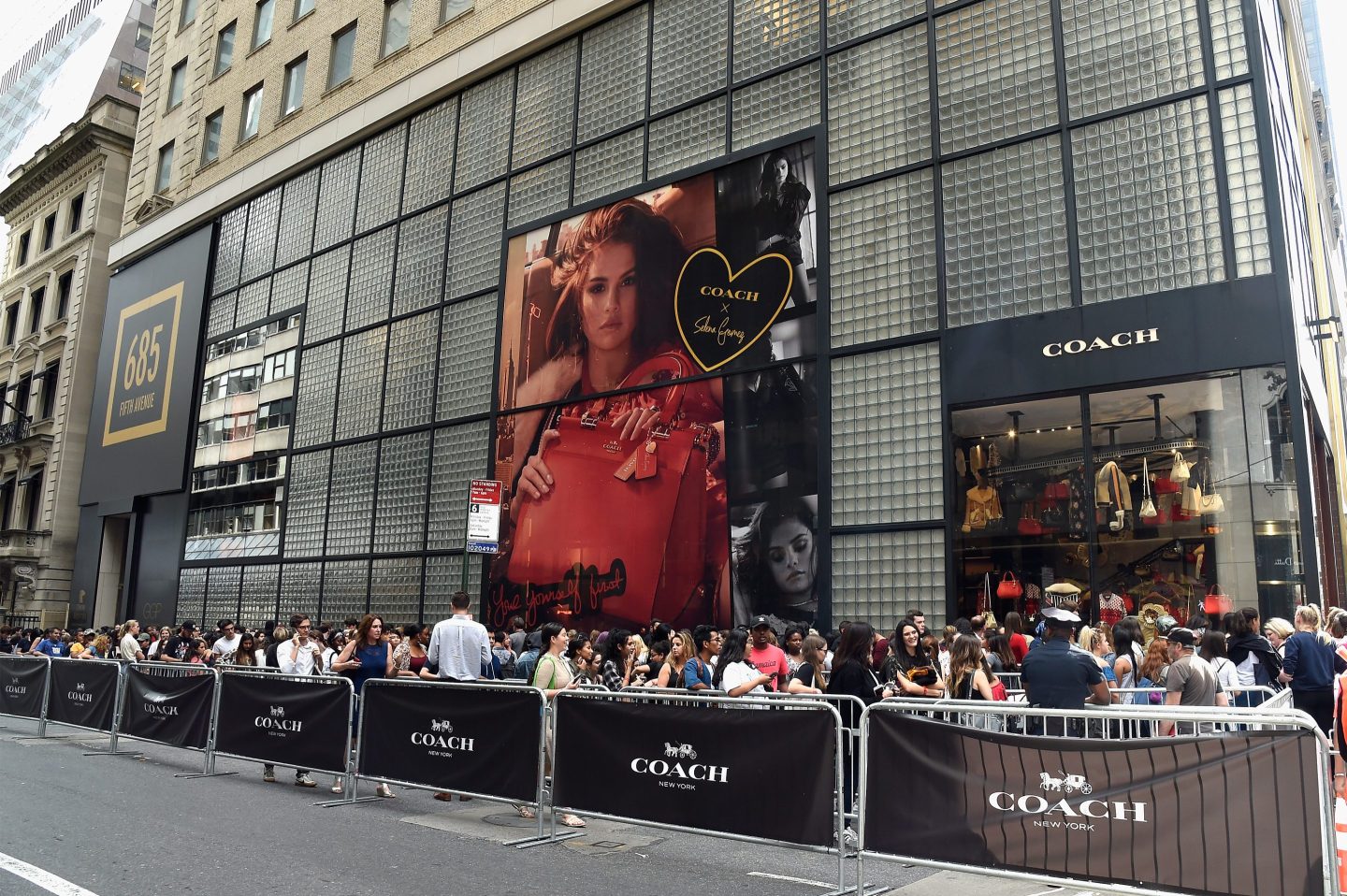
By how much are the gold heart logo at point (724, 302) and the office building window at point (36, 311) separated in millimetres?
38191

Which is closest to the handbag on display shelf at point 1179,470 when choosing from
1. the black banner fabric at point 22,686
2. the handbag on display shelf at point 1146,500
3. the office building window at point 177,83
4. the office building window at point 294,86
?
the handbag on display shelf at point 1146,500

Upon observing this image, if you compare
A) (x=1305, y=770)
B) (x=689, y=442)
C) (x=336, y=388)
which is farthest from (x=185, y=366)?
(x=1305, y=770)

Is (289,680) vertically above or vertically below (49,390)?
below

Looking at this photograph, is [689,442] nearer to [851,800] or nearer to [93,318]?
[851,800]

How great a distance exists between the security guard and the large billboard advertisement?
24.3 feet

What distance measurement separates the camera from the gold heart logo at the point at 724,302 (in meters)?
15.9

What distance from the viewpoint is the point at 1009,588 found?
13094 millimetres

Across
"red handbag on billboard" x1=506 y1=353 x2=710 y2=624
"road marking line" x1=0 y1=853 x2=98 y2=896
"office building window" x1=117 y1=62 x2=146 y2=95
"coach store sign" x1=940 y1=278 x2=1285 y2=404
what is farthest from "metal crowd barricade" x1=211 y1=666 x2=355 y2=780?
"office building window" x1=117 y1=62 x2=146 y2=95

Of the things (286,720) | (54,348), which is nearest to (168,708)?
(286,720)

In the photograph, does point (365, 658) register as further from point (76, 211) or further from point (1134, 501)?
point (76, 211)

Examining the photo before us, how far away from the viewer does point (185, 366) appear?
28094mm

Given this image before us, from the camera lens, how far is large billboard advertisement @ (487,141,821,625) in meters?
15.3

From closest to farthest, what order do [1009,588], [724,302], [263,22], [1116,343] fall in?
[1116,343], [1009,588], [724,302], [263,22]

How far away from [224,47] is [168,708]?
26104 millimetres
